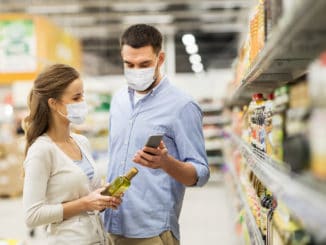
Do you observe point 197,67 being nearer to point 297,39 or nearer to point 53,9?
point 53,9

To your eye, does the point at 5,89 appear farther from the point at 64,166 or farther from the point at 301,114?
the point at 301,114

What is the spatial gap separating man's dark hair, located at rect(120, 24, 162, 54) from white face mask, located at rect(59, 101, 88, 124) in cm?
40

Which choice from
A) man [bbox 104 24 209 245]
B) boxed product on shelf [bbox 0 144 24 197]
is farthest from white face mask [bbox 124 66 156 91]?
boxed product on shelf [bbox 0 144 24 197]

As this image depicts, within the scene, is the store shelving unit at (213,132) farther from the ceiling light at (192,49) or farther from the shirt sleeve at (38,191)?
the shirt sleeve at (38,191)

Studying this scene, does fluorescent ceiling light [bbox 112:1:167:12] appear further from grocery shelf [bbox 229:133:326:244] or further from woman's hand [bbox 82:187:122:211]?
grocery shelf [bbox 229:133:326:244]

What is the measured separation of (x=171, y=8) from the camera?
15.5m

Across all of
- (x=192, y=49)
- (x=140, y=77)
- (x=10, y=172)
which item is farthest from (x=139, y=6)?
(x=140, y=77)

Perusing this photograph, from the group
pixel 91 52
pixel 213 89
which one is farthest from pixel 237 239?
pixel 91 52

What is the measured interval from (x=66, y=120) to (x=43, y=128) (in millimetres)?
127

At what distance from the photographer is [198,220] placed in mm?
7641

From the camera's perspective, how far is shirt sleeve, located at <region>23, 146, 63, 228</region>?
7.35ft

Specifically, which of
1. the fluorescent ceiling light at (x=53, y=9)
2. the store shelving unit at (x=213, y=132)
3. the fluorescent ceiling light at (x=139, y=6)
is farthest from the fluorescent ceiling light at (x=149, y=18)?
the store shelving unit at (x=213, y=132)

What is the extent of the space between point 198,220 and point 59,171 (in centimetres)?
556

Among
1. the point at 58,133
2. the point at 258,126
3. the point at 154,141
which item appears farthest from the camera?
the point at 258,126
